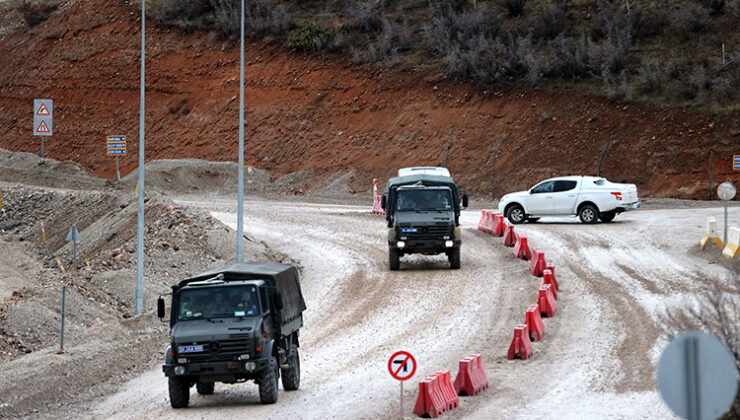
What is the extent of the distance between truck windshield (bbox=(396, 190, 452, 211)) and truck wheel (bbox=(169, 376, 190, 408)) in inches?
565

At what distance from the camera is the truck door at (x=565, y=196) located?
37.8 m

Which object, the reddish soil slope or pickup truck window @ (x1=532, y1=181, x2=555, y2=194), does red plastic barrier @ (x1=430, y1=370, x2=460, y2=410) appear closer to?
pickup truck window @ (x1=532, y1=181, x2=555, y2=194)

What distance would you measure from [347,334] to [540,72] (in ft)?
124

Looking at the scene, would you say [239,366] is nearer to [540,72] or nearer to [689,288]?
[689,288]

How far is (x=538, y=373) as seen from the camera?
58.5ft

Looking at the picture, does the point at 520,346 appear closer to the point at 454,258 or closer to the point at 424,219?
the point at 424,219

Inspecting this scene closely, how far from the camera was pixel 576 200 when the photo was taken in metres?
37.8

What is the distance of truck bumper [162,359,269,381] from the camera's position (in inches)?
592

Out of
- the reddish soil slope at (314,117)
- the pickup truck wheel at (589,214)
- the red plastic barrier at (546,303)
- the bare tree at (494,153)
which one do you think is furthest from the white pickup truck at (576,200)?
the red plastic barrier at (546,303)

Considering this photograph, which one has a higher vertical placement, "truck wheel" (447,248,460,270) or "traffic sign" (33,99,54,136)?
"traffic sign" (33,99,54,136)

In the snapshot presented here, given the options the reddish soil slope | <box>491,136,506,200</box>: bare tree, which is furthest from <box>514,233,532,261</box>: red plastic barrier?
<box>491,136,506,200</box>: bare tree

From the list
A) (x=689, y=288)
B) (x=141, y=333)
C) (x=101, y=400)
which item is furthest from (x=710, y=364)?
(x=689, y=288)

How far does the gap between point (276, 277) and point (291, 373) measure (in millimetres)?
1691

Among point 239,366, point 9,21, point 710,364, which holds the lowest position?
point 239,366
